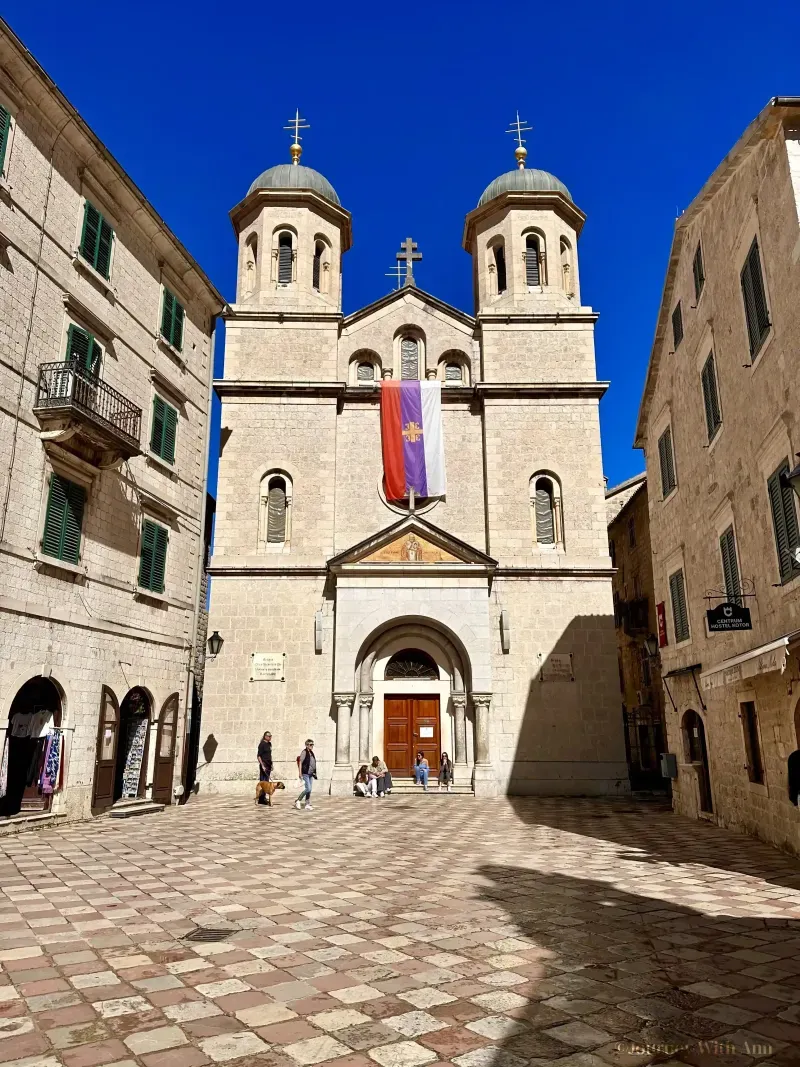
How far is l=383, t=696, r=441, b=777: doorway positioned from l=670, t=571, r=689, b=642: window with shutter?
7633 mm

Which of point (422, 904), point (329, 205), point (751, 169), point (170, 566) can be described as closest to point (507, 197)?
point (329, 205)

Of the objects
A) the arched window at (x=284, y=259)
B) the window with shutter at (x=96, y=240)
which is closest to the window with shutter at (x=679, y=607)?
the window with shutter at (x=96, y=240)

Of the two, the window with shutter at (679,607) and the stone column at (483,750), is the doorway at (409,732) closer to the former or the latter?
the stone column at (483,750)

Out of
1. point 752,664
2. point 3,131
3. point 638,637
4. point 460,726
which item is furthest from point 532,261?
point 752,664

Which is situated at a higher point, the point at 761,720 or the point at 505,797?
the point at 761,720

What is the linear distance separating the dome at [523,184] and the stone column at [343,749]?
18.3m

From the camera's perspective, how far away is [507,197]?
25828 millimetres

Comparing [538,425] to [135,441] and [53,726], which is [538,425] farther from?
[53,726]

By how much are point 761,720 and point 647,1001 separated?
296 inches

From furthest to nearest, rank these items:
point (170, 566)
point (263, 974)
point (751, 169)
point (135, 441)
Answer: point (170, 566), point (135, 441), point (751, 169), point (263, 974)

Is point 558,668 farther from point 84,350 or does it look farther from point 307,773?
point 84,350

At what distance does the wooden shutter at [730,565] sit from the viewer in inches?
478

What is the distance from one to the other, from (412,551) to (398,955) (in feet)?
52.3

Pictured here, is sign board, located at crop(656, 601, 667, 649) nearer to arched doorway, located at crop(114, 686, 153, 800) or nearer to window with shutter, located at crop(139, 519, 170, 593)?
window with shutter, located at crop(139, 519, 170, 593)
